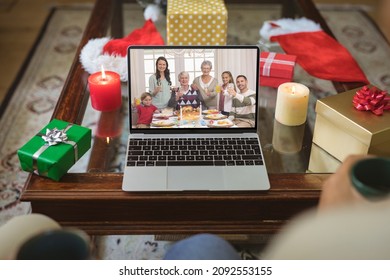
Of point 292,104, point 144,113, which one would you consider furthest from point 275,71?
point 144,113

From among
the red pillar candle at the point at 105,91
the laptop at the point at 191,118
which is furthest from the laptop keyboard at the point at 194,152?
the red pillar candle at the point at 105,91

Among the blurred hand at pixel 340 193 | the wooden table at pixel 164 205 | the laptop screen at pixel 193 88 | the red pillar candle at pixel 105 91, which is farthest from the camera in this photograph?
the red pillar candle at pixel 105 91

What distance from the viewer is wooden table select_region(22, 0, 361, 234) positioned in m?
1.14

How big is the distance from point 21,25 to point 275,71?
1.71 m

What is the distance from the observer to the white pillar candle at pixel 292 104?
1.38 m

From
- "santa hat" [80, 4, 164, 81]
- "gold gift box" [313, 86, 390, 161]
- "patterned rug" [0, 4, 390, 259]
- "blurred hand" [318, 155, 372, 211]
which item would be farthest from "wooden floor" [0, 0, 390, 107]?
"blurred hand" [318, 155, 372, 211]

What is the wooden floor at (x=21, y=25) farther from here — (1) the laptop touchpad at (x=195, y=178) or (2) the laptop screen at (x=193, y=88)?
(1) the laptop touchpad at (x=195, y=178)

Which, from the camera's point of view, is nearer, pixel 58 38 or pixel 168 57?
pixel 168 57

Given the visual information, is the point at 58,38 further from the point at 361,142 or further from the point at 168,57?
the point at 361,142

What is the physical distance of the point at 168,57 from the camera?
1284 mm

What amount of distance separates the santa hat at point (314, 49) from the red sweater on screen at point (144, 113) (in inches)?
22.5

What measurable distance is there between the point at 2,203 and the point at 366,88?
112cm

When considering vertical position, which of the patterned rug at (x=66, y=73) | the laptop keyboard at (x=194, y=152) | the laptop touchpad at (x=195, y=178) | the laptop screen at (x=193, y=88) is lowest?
the patterned rug at (x=66, y=73)
